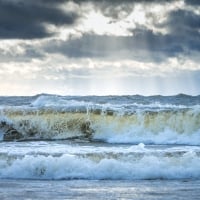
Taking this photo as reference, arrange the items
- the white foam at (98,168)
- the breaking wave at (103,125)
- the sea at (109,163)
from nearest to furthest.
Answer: the sea at (109,163)
the white foam at (98,168)
the breaking wave at (103,125)

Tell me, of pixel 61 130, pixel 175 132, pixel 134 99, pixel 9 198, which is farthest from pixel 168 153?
pixel 134 99

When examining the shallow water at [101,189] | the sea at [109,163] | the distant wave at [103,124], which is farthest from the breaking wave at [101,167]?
the distant wave at [103,124]

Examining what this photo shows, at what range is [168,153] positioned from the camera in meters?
14.8

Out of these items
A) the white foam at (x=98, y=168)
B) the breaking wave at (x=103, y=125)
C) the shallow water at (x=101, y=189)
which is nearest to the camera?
the shallow water at (x=101, y=189)

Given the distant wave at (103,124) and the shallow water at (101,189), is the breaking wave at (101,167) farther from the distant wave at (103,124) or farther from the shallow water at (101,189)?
the distant wave at (103,124)

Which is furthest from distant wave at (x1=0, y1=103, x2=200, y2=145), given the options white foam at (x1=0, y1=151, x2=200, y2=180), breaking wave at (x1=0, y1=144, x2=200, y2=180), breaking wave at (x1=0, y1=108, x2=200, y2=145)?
→ white foam at (x1=0, y1=151, x2=200, y2=180)

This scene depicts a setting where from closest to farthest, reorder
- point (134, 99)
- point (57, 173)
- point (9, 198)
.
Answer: point (9, 198)
point (57, 173)
point (134, 99)

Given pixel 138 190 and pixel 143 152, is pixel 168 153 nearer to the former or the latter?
pixel 143 152

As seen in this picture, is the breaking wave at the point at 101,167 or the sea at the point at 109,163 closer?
the sea at the point at 109,163

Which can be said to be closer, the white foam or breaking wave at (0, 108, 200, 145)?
the white foam

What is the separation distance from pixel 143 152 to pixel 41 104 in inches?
638

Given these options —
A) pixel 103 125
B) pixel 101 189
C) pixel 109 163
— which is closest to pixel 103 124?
pixel 103 125

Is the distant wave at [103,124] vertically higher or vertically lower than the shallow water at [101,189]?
higher

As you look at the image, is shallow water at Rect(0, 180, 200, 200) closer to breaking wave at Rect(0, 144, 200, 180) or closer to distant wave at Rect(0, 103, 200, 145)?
breaking wave at Rect(0, 144, 200, 180)
